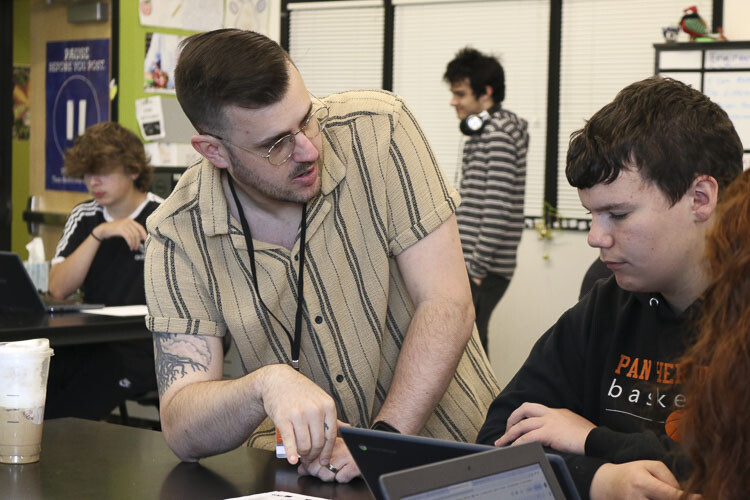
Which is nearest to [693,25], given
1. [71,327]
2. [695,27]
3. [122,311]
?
[695,27]

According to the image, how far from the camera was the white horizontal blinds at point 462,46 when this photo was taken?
17.6 ft

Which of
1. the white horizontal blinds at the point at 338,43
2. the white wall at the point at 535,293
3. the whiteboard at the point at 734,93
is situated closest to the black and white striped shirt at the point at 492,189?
the white wall at the point at 535,293

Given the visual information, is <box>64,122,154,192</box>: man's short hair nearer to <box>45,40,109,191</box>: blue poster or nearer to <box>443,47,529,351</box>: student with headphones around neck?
<box>443,47,529,351</box>: student with headphones around neck

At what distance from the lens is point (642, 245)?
1.47 meters

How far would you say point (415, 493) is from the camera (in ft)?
3.16

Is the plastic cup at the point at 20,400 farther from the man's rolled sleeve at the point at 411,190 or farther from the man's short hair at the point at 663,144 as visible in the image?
the man's short hair at the point at 663,144

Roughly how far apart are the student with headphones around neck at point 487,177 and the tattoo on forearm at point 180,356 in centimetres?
275

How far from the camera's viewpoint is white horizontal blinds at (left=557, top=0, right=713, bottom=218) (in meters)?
5.04

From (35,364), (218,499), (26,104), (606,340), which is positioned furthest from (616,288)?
(26,104)

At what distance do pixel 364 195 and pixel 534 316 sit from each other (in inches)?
143

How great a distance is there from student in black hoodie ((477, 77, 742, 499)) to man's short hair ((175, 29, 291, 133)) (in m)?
0.51

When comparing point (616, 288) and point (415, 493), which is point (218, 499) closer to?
point (415, 493)

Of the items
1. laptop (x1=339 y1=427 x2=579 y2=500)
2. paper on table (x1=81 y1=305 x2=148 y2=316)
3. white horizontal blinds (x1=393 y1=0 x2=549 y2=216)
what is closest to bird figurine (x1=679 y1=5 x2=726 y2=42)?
white horizontal blinds (x1=393 y1=0 x2=549 y2=216)

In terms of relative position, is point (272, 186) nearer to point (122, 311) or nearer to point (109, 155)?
point (122, 311)
